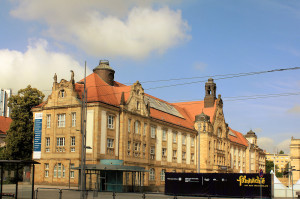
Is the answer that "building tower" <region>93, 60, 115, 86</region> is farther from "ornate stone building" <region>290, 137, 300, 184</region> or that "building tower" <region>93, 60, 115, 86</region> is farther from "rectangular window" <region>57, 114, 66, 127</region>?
"ornate stone building" <region>290, 137, 300, 184</region>

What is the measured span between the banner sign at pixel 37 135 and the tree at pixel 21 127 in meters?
5.44

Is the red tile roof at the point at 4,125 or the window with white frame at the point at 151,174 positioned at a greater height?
the red tile roof at the point at 4,125

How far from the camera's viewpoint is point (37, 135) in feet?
196

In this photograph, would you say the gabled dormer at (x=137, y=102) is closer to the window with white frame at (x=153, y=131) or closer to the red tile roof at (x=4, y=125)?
the window with white frame at (x=153, y=131)

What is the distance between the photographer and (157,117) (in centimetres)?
7075

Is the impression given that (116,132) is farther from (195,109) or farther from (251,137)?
(251,137)

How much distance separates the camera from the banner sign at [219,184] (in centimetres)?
4169

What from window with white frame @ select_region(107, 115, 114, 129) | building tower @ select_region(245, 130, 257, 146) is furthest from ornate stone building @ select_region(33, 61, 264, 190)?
building tower @ select_region(245, 130, 257, 146)

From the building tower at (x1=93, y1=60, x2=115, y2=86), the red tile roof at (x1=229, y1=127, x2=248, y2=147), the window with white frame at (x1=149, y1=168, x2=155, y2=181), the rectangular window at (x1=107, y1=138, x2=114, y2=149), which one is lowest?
the window with white frame at (x1=149, y1=168, x2=155, y2=181)

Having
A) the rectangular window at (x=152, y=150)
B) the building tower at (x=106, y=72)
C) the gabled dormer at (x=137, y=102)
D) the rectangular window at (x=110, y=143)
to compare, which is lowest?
the rectangular window at (x=152, y=150)

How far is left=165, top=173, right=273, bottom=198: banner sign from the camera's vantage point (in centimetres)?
4169

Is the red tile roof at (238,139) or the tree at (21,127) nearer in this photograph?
the tree at (21,127)

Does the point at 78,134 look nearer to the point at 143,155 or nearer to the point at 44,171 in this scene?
the point at 44,171

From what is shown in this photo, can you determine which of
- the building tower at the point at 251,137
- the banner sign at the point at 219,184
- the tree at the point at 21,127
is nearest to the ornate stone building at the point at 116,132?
the tree at the point at 21,127
